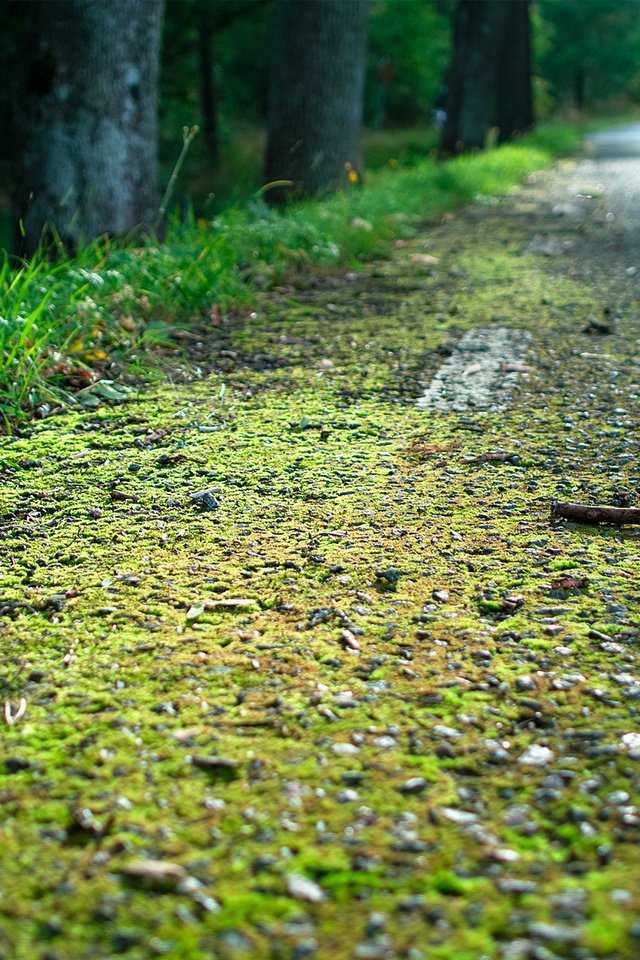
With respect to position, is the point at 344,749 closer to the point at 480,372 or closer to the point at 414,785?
the point at 414,785

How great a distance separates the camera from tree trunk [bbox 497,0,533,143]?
730 inches

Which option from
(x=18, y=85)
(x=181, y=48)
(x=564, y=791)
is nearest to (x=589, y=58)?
(x=181, y=48)

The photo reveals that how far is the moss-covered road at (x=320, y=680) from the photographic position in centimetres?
111

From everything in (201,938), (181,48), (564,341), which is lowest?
(201,938)

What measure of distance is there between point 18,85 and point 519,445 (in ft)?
12.3

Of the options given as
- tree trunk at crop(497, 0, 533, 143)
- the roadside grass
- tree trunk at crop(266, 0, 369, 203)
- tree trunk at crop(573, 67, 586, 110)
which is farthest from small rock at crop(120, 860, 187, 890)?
tree trunk at crop(573, 67, 586, 110)

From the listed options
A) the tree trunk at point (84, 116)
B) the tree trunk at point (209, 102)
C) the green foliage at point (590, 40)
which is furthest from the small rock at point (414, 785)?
the green foliage at point (590, 40)

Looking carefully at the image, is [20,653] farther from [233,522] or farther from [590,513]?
[590,513]

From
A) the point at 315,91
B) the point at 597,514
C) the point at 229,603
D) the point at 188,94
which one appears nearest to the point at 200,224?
the point at 315,91

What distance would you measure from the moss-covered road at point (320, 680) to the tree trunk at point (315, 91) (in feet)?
15.6

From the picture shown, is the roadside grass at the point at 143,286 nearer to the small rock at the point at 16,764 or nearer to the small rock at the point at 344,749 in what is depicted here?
the small rock at the point at 16,764

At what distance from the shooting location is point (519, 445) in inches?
107

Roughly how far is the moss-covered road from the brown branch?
0.04 m

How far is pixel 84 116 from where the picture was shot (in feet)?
16.4
